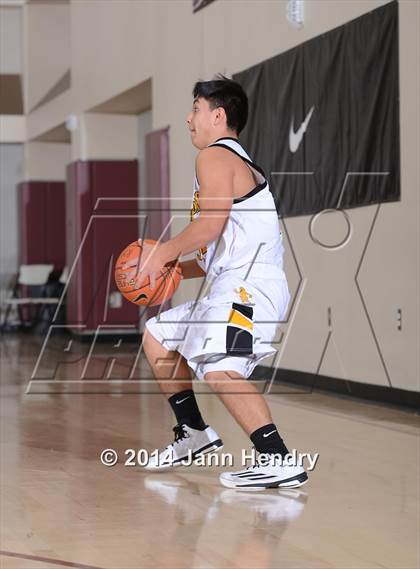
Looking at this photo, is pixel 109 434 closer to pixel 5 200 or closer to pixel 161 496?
pixel 161 496

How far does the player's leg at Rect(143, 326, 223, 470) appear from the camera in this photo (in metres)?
4.16

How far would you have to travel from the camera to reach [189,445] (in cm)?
452

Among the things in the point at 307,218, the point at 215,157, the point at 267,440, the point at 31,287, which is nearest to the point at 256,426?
the point at 267,440

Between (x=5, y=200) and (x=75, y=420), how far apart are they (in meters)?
11.3

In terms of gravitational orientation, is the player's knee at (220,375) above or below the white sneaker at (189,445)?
above

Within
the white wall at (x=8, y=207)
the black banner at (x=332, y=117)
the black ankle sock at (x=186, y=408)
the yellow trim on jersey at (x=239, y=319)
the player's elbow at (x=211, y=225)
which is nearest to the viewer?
the player's elbow at (x=211, y=225)

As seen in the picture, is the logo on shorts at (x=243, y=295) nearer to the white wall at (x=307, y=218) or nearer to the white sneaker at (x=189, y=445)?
the white sneaker at (x=189, y=445)

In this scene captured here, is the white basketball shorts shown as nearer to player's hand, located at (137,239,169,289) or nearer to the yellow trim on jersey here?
the yellow trim on jersey

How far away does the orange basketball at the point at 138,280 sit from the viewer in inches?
131

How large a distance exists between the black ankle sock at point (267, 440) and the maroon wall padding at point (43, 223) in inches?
509

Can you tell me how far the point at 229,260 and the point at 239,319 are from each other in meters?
0.20

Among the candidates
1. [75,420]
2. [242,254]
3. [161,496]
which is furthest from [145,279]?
[75,420]

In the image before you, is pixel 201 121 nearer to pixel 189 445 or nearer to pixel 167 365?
pixel 167 365

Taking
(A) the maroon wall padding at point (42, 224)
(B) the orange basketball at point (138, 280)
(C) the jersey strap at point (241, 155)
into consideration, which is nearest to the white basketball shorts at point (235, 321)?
(B) the orange basketball at point (138, 280)
